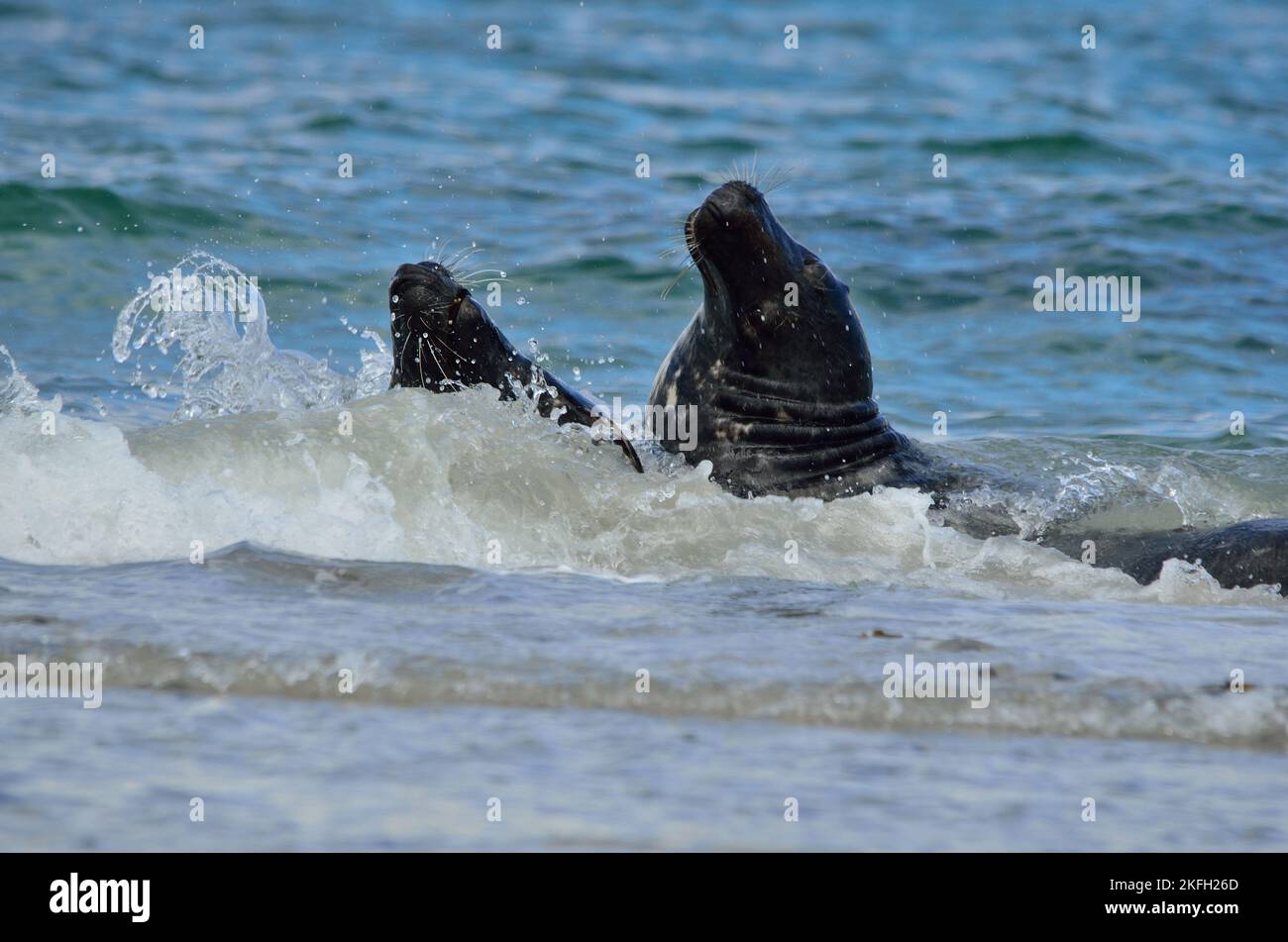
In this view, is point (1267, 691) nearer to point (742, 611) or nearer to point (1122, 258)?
point (742, 611)

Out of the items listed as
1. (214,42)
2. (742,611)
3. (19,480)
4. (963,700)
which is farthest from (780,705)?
(214,42)

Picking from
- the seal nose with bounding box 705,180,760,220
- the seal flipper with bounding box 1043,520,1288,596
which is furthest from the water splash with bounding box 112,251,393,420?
the seal flipper with bounding box 1043,520,1288,596

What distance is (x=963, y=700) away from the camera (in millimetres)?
3770

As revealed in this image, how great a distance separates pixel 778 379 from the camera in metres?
6.12

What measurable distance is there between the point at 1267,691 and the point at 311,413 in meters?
3.78

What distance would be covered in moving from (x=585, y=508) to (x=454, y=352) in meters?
0.71

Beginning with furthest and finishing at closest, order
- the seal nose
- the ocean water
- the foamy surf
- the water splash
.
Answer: the water splash < the seal nose < the foamy surf < the ocean water

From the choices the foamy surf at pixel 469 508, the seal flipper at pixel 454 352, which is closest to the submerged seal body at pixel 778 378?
the foamy surf at pixel 469 508

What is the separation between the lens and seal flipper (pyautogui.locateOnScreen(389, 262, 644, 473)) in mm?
5676

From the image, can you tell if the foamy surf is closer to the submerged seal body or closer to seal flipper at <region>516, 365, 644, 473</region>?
seal flipper at <region>516, 365, 644, 473</region>

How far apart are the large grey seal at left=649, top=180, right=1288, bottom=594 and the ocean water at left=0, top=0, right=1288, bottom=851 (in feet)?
0.73

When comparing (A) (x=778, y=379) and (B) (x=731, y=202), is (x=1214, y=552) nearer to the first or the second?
(A) (x=778, y=379)
